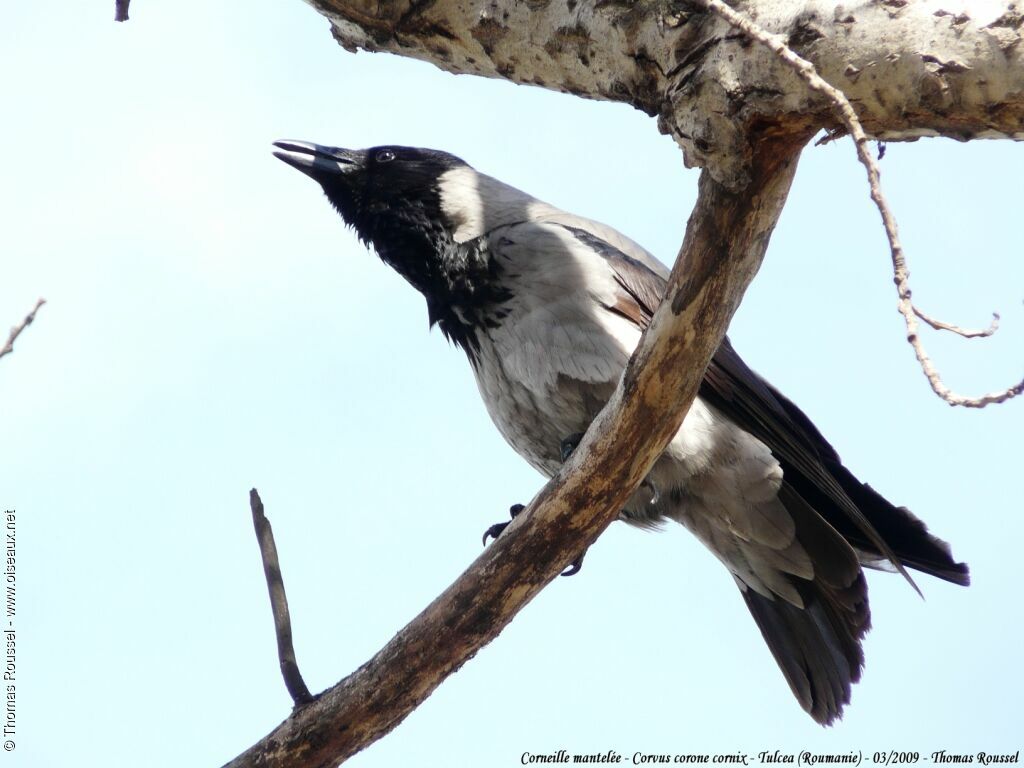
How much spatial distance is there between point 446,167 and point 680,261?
212 cm

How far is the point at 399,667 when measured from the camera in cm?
295

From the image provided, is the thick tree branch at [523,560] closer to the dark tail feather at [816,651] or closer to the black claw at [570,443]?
the black claw at [570,443]

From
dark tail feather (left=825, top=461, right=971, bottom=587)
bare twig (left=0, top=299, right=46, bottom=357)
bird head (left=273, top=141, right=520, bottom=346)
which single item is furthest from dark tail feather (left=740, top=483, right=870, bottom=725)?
bare twig (left=0, top=299, right=46, bottom=357)

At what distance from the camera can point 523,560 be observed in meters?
2.96

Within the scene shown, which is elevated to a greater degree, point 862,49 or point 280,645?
point 862,49

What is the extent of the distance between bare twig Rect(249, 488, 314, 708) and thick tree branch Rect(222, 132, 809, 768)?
0.30 feet

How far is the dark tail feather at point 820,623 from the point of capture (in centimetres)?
386

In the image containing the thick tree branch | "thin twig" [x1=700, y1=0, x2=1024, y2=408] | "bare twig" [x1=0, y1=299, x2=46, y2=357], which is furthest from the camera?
the thick tree branch

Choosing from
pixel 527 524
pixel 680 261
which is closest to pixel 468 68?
pixel 680 261

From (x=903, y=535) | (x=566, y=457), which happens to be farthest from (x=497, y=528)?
(x=903, y=535)

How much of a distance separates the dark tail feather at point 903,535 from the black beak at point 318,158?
2213mm

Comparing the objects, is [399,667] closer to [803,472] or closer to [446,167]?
[803,472]

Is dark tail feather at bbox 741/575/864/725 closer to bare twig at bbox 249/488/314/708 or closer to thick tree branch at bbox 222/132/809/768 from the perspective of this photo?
thick tree branch at bbox 222/132/809/768

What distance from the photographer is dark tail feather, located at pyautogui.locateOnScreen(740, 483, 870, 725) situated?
12.7 ft
